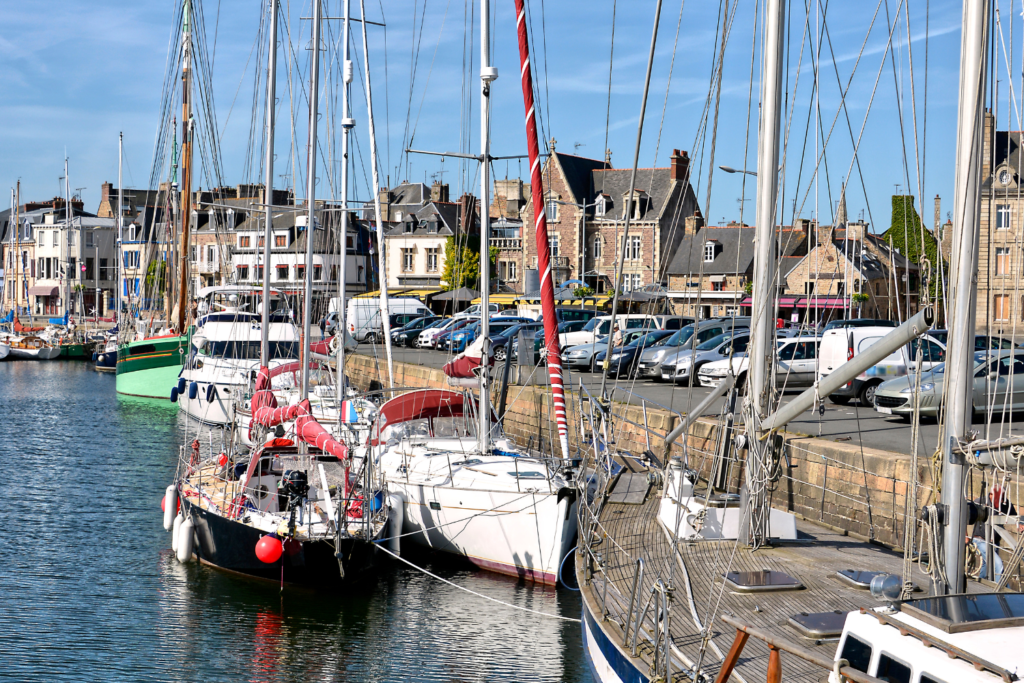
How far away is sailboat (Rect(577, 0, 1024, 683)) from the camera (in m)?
5.58

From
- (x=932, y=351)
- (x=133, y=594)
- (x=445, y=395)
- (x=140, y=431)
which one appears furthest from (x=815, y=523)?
(x=140, y=431)

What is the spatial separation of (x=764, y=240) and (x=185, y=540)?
986cm

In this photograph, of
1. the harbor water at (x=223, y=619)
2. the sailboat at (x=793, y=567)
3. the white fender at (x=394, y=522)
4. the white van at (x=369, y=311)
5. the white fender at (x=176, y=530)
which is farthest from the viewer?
the white van at (x=369, y=311)

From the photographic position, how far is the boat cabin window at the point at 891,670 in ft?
17.8

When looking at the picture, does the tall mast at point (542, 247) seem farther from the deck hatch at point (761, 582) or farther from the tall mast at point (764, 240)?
the deck hatch at point (761, 582)

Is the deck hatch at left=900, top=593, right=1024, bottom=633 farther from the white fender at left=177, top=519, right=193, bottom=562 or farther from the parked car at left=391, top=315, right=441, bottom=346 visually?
the parked car at left=391, top=315, right=441, bottom=346

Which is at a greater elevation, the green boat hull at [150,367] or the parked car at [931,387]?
the parked car at [931,387]

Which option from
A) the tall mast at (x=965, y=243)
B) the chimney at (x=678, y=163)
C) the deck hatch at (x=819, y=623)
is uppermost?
the chimney at (x=678, y=163)

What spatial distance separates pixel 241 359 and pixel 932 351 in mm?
21182

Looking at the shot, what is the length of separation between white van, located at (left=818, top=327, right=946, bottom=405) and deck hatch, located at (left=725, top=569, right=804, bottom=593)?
1139cm

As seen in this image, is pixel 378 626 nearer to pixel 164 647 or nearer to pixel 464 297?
pixel 164 647

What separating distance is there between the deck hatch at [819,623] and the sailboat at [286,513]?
24.0ft

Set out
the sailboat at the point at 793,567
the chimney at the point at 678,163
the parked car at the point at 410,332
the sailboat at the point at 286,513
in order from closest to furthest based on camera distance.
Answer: the sailboat at the point at 793,567
the sailboat at the point at 286,513
the parked car at the point at 410,332
the chimney at the point at 678,163

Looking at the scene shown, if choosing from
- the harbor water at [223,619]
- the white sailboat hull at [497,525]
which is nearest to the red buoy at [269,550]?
the harbor water at [223,619]
